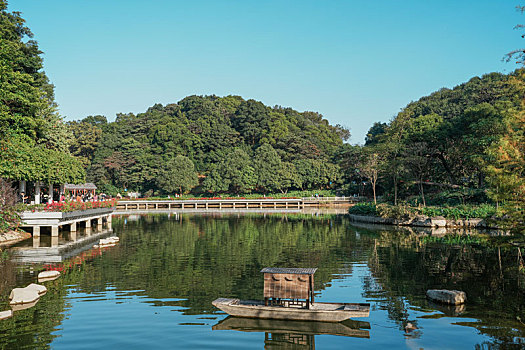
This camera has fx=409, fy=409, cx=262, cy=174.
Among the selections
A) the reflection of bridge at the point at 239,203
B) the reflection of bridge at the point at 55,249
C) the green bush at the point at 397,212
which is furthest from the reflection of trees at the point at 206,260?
the reflection of bridge at the point at 239,203

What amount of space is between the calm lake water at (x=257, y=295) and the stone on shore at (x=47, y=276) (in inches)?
13.0

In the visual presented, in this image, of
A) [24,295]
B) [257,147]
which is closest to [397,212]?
[24,295]

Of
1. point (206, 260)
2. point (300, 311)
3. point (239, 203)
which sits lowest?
point (206, 260)

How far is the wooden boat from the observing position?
1022cm

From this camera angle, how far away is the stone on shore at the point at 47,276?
1532 cm

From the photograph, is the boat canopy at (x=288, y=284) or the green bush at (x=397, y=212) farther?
the green bush at (x=397, y=212)

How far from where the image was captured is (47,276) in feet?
51.0

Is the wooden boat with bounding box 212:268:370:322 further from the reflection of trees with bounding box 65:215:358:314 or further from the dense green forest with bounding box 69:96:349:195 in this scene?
the dense green forest with bounding box 69:96:349:195

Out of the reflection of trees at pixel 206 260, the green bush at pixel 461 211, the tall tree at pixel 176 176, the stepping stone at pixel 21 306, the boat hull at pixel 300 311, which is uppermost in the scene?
the tall tree at pixel 176 176

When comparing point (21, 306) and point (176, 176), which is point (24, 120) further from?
point (176, 176)

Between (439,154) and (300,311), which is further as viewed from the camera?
(439,154)

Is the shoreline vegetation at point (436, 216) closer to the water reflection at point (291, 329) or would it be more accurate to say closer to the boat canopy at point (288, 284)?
the water reflection at point (291, 329)

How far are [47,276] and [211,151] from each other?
67.4 meters

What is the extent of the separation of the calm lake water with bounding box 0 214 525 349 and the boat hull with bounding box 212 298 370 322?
0.66 ft
